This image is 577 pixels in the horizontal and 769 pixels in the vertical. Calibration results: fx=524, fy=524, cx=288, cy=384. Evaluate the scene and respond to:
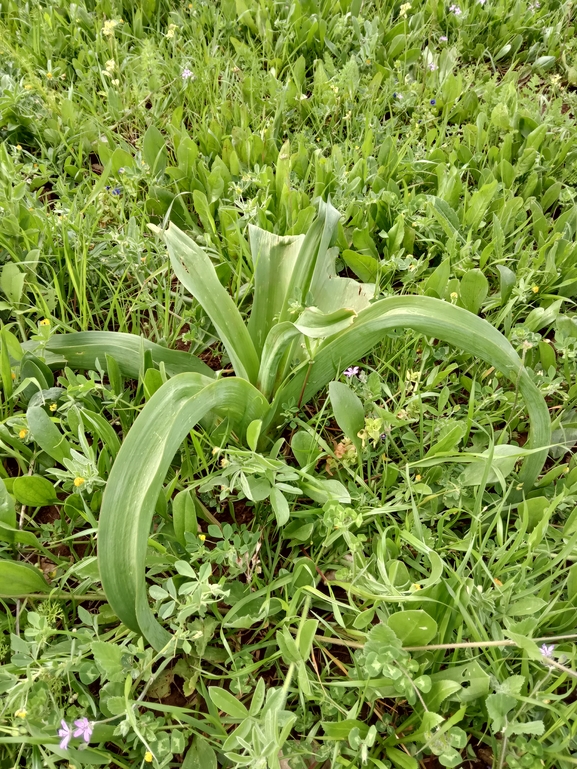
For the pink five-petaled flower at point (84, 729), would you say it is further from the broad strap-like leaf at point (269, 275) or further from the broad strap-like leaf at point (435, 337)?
the broad strap-like leaf at point (269, 275)

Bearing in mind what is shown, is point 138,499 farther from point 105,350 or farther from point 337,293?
point 337,293

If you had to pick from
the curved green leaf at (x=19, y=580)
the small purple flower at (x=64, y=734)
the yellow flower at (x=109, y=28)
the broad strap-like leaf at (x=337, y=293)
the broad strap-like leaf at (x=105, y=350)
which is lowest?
the small purple flower at (x=64, y=734)

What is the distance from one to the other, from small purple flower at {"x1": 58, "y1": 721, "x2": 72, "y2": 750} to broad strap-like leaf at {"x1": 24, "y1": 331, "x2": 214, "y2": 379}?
781 mm

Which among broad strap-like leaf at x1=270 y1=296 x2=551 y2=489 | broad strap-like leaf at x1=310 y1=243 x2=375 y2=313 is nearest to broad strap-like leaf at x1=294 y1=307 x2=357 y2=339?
broad strap-like leaf at x1=270 y1=296 x2=551 y2=489

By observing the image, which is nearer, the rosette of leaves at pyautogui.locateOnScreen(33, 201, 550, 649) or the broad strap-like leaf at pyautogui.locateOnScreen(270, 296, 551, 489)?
the rosette of leaves at pyautogui.locateOnScreen(33, 201, 550, 649)

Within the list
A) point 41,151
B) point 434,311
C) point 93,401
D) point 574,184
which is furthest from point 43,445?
point 574,184

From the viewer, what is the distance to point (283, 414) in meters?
Answer: 1.34

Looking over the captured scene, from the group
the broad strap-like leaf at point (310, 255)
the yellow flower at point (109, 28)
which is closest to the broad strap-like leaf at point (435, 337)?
the broad strap-like leaf at point (310, 255)

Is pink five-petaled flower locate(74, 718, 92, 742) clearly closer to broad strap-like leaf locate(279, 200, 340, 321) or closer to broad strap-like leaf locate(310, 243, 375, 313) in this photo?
broad strap-like leaf locate(279, 200, 340, 321)

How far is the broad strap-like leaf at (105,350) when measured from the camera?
4.46ft

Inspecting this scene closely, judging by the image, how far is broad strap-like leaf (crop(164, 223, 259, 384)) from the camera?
1.28 m

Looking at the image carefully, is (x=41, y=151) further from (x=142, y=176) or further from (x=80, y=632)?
(x=80, y=632)

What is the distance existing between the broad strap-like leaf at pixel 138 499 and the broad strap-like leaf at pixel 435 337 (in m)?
0.36

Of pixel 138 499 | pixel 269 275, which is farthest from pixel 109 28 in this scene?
pixel 138 499
